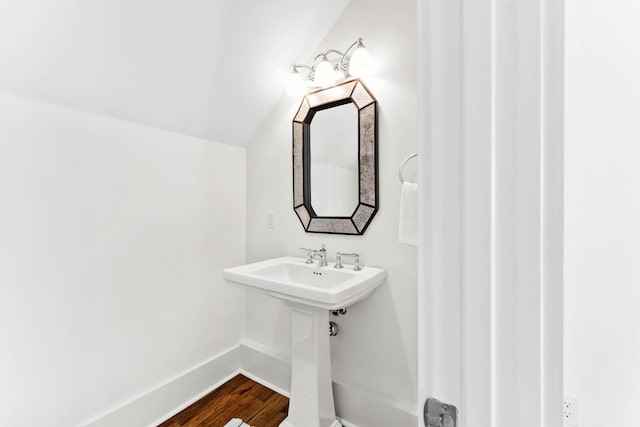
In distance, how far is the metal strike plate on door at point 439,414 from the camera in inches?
14.1

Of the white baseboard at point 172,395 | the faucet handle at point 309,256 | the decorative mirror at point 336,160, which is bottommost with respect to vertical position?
the white baseboard at point 172,395

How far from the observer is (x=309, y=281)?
1601 millimetres

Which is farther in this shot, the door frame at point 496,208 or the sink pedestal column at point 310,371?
the sink pedestal column at point 310,371

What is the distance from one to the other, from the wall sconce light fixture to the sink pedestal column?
1168 mm

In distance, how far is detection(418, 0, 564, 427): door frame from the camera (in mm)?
310

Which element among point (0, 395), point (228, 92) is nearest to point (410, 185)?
point (228, 92)

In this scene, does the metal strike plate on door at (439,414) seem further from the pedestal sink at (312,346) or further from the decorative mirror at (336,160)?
the decorative mirror at (336,160)

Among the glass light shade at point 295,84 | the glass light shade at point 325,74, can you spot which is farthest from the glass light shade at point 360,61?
the glass light shade at point 295,84

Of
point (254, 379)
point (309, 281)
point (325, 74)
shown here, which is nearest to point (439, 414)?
point (309, 281)

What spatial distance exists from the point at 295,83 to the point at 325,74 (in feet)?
0.68

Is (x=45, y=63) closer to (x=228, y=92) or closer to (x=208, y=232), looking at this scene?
(x=228, y=92)

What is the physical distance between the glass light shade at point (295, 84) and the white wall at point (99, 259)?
1.88ft
